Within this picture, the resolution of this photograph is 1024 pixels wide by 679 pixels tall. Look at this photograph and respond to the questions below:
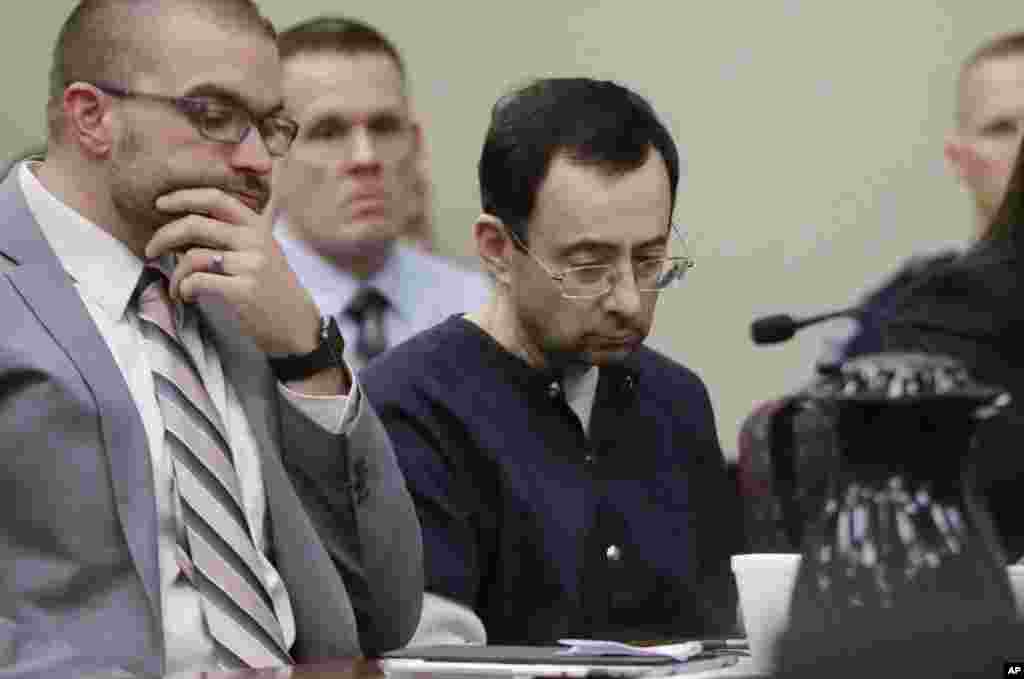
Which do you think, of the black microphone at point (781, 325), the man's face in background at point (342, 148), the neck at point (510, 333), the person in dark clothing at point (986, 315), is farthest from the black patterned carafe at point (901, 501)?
the man's face in background at point (342, 148)

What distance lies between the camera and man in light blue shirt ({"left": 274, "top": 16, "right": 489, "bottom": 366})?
13.2 feet

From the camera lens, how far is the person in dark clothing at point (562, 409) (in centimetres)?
242

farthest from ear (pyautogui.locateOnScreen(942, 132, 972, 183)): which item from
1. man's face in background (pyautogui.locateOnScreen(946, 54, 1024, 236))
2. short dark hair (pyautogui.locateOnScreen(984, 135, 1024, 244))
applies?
short dark hair (pyautogui.locateOnScreen(984, 135, 1024, 244))

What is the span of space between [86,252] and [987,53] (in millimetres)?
2954

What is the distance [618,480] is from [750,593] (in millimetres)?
755

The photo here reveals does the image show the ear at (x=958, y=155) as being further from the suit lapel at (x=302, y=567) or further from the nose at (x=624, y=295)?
the suit lapel at (x=302, y=567)

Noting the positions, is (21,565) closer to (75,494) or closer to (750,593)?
(75,494)

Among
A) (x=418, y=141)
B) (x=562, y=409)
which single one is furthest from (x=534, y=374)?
(x=418, y=141)

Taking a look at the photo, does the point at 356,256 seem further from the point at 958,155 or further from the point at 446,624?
the point at 446,624

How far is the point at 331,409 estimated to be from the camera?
220cm

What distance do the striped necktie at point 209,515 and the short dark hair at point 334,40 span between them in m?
1.97

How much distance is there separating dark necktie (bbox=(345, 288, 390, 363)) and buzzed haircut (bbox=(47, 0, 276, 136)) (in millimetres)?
1733

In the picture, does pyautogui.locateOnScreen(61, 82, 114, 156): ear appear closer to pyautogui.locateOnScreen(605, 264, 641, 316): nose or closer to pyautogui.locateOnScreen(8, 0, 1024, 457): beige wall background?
pyautogui.locateOnScreen(605, 264, 641, 316): nose

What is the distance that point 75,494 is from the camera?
2.00m
